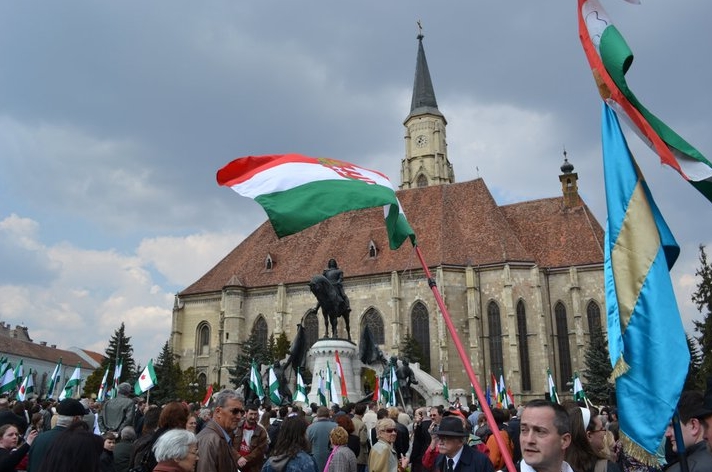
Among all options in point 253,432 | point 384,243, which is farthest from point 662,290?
point 384,243

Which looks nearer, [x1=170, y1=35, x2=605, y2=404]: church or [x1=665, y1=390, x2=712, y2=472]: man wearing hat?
[x1=665, y1=390, x2=712, y2=472]: man wearing hat

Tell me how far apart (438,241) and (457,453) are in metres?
40.5

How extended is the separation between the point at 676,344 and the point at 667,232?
0.85 meters

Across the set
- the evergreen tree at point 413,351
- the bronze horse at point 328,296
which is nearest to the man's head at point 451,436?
the bronze horse at point 328,296

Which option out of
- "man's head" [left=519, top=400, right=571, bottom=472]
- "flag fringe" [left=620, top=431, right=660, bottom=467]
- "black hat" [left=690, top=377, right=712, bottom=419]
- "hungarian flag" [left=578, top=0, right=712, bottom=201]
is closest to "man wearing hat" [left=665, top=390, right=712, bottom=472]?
"black hat" [left=690, top=377, right=712, bottom=419]

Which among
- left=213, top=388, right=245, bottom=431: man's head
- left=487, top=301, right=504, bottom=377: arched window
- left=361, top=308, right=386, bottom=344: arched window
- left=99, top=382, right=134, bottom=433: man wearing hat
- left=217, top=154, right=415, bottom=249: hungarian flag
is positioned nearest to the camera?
left=213, top=388, right=245, bottom=431: man's head

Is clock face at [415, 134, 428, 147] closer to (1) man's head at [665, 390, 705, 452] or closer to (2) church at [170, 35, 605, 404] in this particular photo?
(2) church at [170, 35, 605, 404]

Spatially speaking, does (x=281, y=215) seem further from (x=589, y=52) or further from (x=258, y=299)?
(x=258, y=299)

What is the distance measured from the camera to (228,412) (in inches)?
187

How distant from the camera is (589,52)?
178 inches

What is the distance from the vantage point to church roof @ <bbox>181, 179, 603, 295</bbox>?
143 feet

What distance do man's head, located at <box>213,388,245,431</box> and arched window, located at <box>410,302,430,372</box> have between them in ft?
125

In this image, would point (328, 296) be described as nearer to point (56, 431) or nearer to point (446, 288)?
point (56, 431)

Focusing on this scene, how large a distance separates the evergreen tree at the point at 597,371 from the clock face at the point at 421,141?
1335 inches
